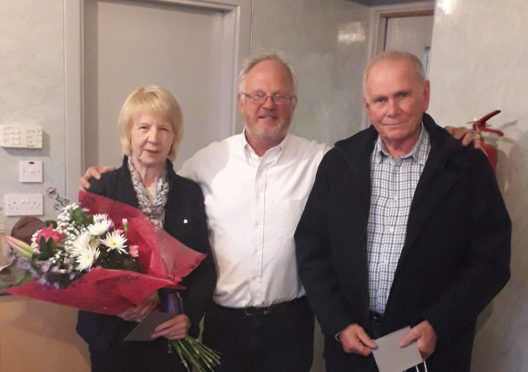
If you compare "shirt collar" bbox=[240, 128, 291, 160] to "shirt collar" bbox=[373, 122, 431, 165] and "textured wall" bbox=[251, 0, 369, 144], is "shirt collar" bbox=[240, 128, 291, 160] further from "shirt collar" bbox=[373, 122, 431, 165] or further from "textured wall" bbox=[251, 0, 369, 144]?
"textured wall" bbox=[251, 0, 369, 144]

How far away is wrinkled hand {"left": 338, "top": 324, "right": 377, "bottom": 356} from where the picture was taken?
1.50 meters

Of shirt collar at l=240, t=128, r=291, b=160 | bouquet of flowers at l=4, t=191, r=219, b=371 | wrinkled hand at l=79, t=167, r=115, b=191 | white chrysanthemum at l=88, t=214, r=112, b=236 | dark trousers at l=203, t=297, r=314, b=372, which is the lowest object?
dark trousers at l=203, t=297, r=314, b=372

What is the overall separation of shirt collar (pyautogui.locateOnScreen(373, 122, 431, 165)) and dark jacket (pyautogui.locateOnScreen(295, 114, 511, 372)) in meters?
0.02

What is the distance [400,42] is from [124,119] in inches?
98.9

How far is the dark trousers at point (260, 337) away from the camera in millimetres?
1738

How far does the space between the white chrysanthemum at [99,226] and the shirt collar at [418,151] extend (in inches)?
33.4

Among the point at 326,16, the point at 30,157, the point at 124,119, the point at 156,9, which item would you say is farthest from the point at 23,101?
the point at 326,16

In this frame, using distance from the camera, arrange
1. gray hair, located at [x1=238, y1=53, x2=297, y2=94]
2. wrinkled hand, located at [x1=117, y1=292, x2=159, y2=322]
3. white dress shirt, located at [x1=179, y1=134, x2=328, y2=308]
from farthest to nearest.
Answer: gray hair, located at [x1=238, y1=53, x2=297, y2=94] → white dress shirt, located at [x1=179, y1=134, x2=328, y2=308] → wrinkled hand, located at [x1=117, y1=292, x2=159, y2=322]

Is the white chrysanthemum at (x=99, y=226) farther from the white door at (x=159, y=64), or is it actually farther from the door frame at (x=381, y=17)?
the door frame at (x=381, y=17)

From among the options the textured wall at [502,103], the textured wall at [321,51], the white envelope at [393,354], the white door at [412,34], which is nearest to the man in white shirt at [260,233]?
the white envelope at [393,354]

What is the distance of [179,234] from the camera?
5.23 feet

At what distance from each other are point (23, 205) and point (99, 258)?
1.38 metres

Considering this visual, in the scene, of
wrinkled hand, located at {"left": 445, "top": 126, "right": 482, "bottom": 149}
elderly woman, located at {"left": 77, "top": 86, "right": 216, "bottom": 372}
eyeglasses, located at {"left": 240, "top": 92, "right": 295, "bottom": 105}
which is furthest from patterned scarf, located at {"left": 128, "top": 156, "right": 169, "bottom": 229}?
wrinkled hand, located at {"left": 445, "top": 126, "right": 482, "bottom": 149}

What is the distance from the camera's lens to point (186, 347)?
62.7 inches
